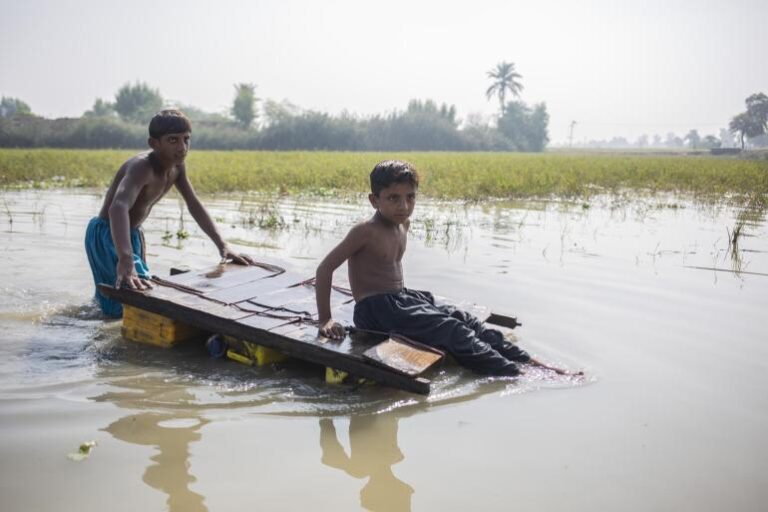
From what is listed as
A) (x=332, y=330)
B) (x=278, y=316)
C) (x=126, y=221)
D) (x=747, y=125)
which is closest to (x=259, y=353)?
(x=278, y=316)

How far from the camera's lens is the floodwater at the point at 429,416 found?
6.77ft

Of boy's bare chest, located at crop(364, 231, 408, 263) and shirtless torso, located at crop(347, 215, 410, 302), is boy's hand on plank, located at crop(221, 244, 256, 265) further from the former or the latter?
boy's bare chest, located at crop(364, 231, 408, 263)

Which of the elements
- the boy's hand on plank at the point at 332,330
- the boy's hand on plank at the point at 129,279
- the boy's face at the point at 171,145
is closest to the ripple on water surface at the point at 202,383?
the boy's hand on plank at the point at 332,330

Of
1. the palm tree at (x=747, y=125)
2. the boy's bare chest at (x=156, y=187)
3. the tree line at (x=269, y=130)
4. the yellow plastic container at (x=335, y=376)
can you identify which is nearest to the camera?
the yellow plastic container at (x=335, y=376)

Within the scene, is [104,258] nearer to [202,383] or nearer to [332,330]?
[202,383]

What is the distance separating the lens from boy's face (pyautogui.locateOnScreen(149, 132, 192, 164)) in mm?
3840

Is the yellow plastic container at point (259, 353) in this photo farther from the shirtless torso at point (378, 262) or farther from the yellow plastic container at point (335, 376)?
the shirtless torso at point (378, 262)

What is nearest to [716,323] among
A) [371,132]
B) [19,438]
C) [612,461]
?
[612,461]

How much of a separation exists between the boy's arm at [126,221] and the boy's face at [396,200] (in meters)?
1.46

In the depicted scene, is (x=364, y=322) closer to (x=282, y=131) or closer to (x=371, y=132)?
(x=282, y=131)

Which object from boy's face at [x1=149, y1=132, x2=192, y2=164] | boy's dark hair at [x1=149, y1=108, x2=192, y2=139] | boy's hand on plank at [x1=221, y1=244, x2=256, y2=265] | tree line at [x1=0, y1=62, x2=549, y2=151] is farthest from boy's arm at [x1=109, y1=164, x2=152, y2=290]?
tree line at [x1=0, y1=62, x2=549, y2=151]

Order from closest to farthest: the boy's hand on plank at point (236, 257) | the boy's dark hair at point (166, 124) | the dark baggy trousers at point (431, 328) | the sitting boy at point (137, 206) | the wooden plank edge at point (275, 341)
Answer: the wooden plank edge at point (275, 341) → the dark baggy trousers at point (431, 328) → the sitting boy at point (137, 206) → the boy's dark hair at point (166, 124) → the boy's hand on plank at point (236, 257)

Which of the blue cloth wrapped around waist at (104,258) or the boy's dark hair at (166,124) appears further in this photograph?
the blue cloth wrapped around waist at (104,258)

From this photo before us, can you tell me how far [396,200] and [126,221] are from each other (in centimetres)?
172
